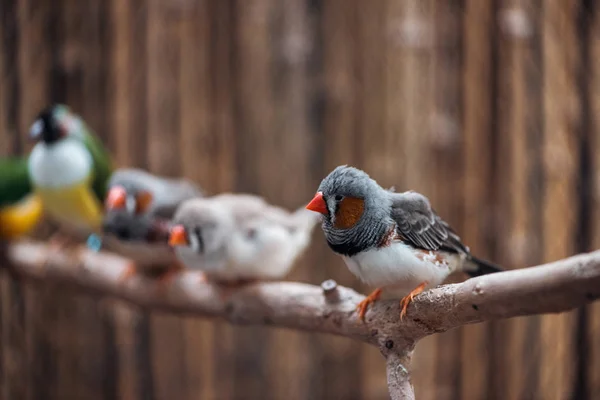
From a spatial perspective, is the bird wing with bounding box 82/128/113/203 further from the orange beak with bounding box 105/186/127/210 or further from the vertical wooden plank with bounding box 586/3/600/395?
the vertical wooden plank with bounding box 586/3/600/395

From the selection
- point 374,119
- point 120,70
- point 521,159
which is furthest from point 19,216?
point 521,159

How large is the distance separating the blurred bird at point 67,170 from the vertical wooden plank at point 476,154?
3.41 feet

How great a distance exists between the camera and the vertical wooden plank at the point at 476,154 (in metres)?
1.83

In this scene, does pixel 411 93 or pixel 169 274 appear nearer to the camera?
pixel 169 274

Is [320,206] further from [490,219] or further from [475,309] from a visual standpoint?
[490,219]

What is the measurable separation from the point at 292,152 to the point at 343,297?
949 millimetres

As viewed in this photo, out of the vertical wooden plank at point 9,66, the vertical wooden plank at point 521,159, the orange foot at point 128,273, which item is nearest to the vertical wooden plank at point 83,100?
the vertical wooden plank at point 9,66

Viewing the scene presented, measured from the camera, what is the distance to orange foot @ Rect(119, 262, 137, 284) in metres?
1.62

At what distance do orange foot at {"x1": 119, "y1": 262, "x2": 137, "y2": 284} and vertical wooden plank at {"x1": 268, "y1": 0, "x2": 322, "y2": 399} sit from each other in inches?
21.3

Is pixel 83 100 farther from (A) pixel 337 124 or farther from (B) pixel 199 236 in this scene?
(B) pixel 199 236

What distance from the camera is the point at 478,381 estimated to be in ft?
6.01

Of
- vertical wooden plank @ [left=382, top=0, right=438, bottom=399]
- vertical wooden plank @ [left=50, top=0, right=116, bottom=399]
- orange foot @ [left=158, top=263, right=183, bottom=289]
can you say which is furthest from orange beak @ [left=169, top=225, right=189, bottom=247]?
vertical wooden plank @ [left=50, top=0, right=116, bottom=399]

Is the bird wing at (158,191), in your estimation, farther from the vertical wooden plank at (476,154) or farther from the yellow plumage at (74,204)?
the vertical wooden plank at (476,154)

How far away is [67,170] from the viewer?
166 cm
